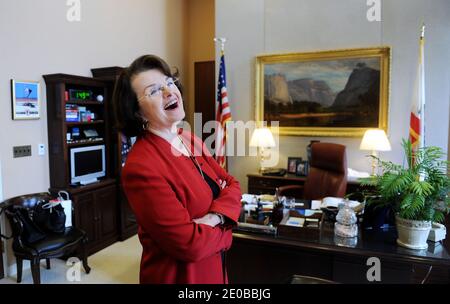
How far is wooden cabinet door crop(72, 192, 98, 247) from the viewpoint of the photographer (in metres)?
3.37

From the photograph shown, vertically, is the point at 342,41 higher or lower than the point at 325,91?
higher

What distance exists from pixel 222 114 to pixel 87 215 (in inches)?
81.1

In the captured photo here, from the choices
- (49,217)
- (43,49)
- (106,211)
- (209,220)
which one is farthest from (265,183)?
(209,220)

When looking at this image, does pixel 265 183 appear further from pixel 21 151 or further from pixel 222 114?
pixel 21 151

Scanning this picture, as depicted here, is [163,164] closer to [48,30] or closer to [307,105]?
[48,30]

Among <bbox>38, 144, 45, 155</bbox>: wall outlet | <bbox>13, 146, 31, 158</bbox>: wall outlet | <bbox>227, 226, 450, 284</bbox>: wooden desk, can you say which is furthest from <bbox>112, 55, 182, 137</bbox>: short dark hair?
<bbox>38, 144, 45, 155</bbox>: wall outlet

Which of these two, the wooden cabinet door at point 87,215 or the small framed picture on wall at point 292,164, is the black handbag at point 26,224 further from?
the small framed picture on wall at point 292,164

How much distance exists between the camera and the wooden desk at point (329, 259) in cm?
173

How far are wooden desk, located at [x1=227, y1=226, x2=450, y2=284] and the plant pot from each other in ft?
0.12

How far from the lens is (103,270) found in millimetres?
3188

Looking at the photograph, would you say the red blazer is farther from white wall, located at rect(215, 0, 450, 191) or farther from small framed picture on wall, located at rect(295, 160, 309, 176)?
white wall, located at rect(215, 0, 450, 191)

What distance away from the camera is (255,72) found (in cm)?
450

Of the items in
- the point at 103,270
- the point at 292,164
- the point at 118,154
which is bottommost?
the point at 103,270
